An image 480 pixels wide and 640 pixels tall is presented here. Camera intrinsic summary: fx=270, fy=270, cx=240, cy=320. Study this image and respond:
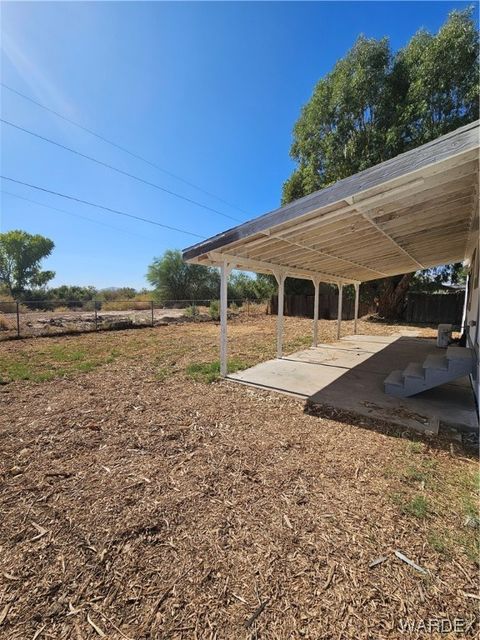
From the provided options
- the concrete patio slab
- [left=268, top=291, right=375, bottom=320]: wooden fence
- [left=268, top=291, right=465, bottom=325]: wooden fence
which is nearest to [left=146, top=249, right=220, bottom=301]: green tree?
[left=268, top=291, right=375, bottom=320]: wooden fence

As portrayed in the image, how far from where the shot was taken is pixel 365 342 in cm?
951

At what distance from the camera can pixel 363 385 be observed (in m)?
4.90

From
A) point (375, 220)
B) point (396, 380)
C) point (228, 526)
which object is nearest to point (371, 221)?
point (375, 220)

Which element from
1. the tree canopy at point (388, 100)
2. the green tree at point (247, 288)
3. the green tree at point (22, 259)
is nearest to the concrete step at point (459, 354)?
the tree canopy at point (388, 100)

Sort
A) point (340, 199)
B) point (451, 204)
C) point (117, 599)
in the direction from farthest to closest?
point (451, 204)
point (340, 199)
point (117, 599)

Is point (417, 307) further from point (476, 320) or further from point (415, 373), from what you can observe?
point (415, 373)

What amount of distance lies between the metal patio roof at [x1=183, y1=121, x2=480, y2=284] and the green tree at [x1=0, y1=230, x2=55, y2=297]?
3531 cm

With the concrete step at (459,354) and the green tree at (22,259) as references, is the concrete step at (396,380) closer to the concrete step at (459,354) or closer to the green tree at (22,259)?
the concrete step at (459,354)

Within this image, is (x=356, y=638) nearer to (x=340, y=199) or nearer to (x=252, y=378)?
(x=340, y=199)

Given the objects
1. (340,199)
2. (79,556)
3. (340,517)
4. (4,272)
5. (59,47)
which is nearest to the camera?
(79,556)

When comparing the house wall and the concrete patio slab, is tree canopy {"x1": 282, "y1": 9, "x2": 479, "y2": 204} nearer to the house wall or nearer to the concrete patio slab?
the house wall

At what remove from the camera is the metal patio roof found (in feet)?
8.61

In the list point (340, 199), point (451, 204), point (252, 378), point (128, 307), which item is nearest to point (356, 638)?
point (340, 199)

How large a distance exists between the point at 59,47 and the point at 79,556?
1086 centimetres
